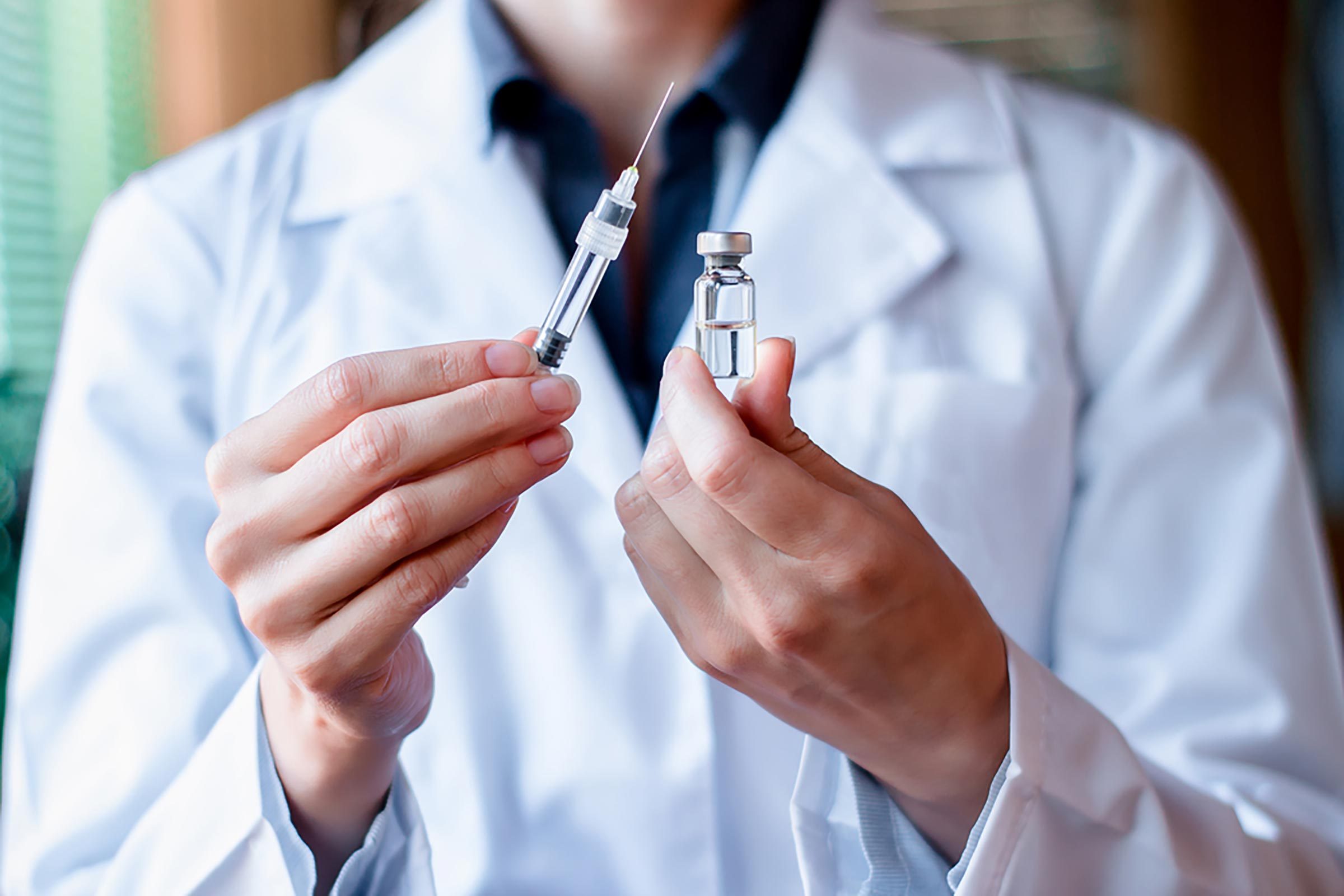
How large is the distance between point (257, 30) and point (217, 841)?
96 centimetres

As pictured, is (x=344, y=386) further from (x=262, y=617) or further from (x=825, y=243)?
(x=825, y=243)

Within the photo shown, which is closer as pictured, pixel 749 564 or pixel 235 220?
pixel 749 564

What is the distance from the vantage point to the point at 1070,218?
0.73m

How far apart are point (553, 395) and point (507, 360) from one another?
0.08ft

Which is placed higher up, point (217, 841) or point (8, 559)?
point (217, 841)

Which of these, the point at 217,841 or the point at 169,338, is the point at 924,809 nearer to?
the point at 217,841

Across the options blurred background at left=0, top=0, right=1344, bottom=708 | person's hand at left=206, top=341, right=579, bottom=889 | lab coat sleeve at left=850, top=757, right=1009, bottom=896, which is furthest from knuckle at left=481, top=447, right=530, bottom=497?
blurred background at left=0, top=0, right=1344, bottom=708

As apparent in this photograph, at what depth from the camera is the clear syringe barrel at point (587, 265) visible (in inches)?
18.0

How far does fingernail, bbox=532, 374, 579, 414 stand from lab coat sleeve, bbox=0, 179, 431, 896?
0.75 ft

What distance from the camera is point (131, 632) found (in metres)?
0.62

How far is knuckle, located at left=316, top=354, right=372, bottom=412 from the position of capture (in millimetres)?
420

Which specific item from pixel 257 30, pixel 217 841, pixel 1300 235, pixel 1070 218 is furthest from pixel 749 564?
pixel 1300 235

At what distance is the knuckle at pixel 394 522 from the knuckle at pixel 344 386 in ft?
0.14

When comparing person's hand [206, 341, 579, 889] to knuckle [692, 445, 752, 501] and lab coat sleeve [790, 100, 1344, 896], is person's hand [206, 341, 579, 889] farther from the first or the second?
lab coat sleeve [790, 100, 1344, 896]
